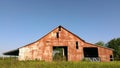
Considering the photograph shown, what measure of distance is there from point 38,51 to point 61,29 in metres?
5.38

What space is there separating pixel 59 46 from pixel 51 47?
1.42 metres

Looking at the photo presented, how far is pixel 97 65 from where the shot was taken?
18.8m

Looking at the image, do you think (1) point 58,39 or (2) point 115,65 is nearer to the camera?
(2) point 115,65

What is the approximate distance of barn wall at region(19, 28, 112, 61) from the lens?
30.1m

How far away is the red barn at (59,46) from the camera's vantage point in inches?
1187

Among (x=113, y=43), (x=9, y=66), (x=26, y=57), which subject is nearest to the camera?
(x=9, y=66)

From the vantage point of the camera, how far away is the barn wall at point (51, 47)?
3009 cm

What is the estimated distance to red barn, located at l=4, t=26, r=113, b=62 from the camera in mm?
30156

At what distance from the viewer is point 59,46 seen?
31344 mm

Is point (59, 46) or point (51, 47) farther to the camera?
point (59, 46)

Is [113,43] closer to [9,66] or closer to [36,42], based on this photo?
[36,42]

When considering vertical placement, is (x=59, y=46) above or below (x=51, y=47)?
above

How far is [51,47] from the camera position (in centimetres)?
3081

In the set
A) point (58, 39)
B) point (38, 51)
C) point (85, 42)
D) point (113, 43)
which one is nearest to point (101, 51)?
point (85, 42)
